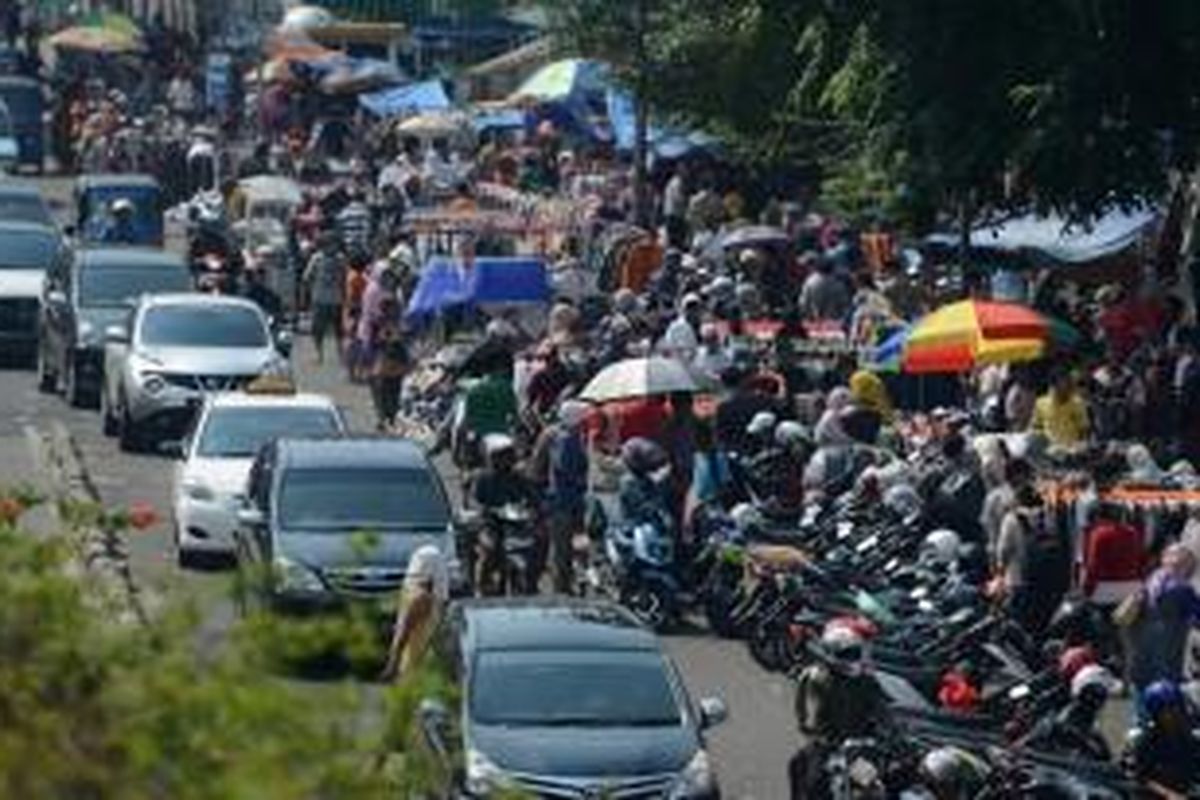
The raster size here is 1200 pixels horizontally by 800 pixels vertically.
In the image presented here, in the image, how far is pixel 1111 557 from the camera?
27.6 metres

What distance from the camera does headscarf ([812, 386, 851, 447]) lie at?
107ft

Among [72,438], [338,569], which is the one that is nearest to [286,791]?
[338,569]

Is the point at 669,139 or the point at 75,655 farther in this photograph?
the point at 669,139

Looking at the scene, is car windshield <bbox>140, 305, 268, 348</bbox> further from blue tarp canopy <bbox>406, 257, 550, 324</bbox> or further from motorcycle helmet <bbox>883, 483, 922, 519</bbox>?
motorcycle helmet <bbox>883, 483, 922, 519</bbox>

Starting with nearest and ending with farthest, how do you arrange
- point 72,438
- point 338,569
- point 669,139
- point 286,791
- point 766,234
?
point 286,791
point 338,569
point 72,438
point 766,234
point 669,139

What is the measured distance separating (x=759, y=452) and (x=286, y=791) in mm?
23546

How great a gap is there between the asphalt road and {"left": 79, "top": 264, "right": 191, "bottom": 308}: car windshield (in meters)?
1.09

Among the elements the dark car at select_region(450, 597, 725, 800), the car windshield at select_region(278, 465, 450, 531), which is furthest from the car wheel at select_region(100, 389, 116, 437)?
the dark car at select_region(450, 597, 725, 800)

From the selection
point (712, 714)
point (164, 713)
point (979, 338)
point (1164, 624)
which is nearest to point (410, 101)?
point (979, 338)

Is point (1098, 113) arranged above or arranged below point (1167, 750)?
above

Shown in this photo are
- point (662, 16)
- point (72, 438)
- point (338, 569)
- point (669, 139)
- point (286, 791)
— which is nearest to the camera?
point (286, 791)

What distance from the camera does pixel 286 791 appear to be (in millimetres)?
9336

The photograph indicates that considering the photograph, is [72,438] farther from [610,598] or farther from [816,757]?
[816,757]

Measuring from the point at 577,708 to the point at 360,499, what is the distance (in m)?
7.01
